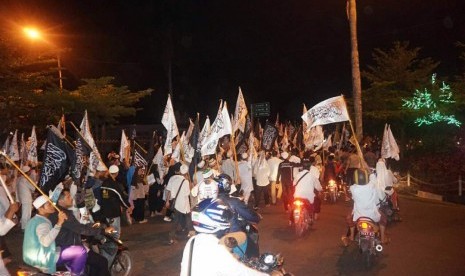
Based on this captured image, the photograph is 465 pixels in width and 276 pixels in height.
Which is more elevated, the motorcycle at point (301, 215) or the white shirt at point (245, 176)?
the white shirt at point (245, 176)

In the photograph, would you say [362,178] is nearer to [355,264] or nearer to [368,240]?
[368,240]

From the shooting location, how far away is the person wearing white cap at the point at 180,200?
11.2 meters

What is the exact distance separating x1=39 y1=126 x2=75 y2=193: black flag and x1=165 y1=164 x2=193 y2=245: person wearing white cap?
3.34 m

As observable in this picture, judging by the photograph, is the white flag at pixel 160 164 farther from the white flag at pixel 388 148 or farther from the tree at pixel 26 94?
the tree at pixel 26 94

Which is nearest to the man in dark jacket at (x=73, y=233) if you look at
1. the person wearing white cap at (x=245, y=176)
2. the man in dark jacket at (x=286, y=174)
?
the man in dark jacket at (x=286, y=174)

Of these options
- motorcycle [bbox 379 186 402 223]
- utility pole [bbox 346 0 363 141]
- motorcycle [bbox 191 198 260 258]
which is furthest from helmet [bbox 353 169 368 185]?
utility pole [bbox 346 0 363 141]

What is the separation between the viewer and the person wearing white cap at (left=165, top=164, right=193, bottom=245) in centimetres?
1123

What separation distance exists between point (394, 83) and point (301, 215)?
→ 21.7 m

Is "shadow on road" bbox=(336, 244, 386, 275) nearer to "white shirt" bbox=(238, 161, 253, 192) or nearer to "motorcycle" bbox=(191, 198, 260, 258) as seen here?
"motorcycle" bbox=(191, 198, 260, 258)

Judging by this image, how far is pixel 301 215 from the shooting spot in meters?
11.1

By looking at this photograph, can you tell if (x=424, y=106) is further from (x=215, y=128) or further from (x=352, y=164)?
(x=215, y=128)

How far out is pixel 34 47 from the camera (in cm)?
2089

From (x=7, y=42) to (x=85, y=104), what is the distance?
768cm

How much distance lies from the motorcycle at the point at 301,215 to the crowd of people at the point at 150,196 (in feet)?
0.46
